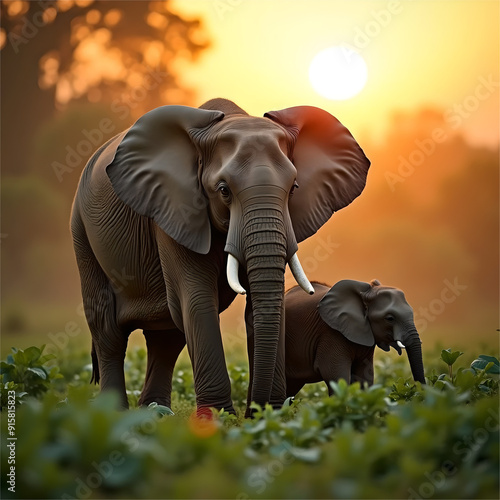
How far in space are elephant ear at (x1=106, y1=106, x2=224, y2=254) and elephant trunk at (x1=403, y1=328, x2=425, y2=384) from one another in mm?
2161

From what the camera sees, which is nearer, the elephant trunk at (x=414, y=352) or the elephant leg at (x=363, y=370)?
the elephant trunk at (x=414, y=352)

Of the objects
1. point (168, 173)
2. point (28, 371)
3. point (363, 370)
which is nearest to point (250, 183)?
point (168, 173)

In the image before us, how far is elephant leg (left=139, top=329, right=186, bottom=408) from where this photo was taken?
27.5 feet

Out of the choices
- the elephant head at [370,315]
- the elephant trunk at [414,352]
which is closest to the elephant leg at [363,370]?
the elephant head at [370,315]

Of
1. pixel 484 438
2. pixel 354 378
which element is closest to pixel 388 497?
pixel 484 438

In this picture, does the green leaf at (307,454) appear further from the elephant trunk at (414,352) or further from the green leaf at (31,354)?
the green leaf at (31,354)

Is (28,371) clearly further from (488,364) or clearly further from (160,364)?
(488,364)

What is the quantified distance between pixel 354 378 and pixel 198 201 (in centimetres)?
263

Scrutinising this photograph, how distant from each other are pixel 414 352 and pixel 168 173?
2.61 m

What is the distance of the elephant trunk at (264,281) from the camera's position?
18.4ft

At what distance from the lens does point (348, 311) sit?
Result: 775 centimetres

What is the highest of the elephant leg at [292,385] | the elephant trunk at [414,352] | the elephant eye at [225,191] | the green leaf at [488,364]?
the elephant eye at [225,191]

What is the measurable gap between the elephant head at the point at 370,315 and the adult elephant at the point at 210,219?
1139 millimetres

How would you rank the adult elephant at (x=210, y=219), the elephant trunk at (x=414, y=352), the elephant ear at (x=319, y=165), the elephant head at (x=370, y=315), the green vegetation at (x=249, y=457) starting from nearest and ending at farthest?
the green vegetation at (x=249, y=457) < the adult elephant at (x=210, y=219) < the elephant ear at (x=319, y=165) < the elephant trunk at (x=414, y=352) < the elephant head at (x=370, y=315)
